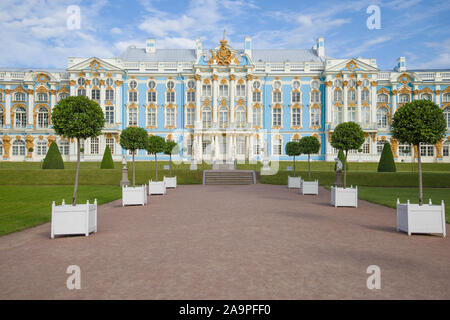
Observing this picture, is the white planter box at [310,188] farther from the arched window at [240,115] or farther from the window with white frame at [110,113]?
the window with white frame at [110,113]

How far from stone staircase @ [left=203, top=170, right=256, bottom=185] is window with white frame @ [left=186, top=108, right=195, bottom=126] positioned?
1914 centimetres

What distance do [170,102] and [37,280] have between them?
40632mm

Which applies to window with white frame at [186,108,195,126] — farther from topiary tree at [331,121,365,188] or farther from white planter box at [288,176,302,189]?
topiary tree at [331,121,365,188]

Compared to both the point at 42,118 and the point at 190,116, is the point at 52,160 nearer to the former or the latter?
the point at 190,116

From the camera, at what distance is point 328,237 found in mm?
7211

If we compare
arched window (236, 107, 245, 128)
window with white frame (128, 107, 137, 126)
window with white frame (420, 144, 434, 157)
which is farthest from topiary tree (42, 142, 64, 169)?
window with white frame (420, 144, 434, 157)

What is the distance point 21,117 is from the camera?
148ft

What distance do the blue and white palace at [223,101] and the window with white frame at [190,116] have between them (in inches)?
5.3

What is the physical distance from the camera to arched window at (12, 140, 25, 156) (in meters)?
44.2

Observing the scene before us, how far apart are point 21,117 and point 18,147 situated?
430cm

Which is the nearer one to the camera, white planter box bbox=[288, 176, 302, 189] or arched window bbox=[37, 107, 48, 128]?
white planter box bbox=[288, 176, 302, 189]

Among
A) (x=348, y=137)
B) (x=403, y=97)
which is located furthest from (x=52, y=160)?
(x=403, y=97)
